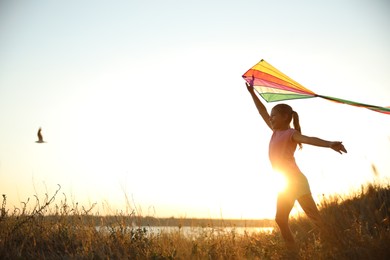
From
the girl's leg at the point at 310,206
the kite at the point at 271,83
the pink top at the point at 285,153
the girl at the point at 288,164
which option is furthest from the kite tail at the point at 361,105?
the girl's leg at the point at 310,206

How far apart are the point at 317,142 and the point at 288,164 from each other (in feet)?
1.86

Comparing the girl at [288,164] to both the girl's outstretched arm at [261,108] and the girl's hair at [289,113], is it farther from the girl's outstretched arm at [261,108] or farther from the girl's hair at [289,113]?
the girl's outstretched arm at [261,108]

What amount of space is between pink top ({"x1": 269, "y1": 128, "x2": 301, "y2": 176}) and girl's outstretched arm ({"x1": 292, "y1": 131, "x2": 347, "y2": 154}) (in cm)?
12

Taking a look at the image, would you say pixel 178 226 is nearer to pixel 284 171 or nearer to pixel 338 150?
pixel 284 171

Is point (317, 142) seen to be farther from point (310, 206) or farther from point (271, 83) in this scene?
point (271, 83)

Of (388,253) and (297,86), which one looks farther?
(297,86)

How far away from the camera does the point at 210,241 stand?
5805 mm

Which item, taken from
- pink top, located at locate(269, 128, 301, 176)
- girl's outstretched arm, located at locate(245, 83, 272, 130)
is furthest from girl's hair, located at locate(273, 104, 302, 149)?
girl's outstretched arm, located at locate(245, 83, 272, 130)

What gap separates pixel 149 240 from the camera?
229 inches

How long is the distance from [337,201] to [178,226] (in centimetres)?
506

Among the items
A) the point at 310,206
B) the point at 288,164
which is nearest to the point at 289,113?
the point at 288,164

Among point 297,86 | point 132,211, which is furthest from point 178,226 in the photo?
point 297,86

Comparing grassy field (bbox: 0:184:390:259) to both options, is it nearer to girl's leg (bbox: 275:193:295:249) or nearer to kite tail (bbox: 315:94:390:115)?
girl's leg (bbox: 275:193:295:249)

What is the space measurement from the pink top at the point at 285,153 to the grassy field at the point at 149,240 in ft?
2.09
